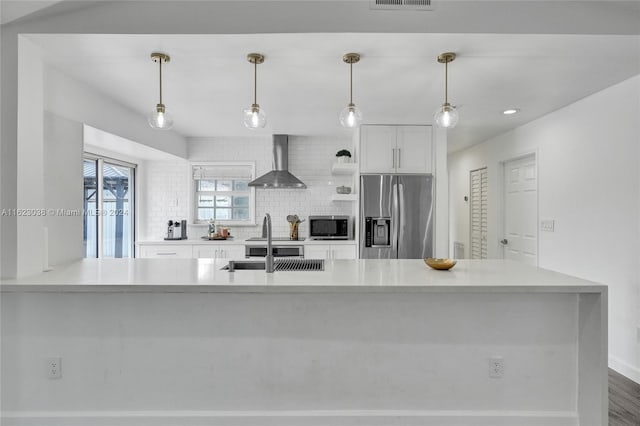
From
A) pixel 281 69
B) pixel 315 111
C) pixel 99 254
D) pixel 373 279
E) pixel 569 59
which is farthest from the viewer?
pixel 99 254

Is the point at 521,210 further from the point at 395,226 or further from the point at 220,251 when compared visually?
the point at 220,251

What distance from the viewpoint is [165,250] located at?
450 cm

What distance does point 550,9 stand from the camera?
6.48ft

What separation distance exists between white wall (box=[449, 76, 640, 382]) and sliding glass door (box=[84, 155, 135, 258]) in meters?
5.16

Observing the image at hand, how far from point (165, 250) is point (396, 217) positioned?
10.1 feet

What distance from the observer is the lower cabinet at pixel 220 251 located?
4.42 m

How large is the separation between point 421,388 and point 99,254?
3943 millimetres

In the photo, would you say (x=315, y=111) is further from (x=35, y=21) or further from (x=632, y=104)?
(x=632, y=104)

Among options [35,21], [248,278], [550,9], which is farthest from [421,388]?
[35,21]

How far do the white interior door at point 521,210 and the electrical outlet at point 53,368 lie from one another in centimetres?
446

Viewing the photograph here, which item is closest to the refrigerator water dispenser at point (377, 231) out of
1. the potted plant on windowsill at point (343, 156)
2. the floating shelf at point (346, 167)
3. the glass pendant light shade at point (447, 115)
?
the floating shelf at point (346, 167)

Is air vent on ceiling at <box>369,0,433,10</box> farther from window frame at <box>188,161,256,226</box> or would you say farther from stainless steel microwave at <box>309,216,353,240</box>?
window frame at <box>188,161,256,226</box>

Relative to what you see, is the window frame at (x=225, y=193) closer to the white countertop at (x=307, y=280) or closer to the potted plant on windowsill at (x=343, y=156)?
the potted plant on windowsill at (x=343, y=156)

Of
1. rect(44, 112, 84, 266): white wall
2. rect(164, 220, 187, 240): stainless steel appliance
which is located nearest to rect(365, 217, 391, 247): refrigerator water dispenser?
rect(164, 220, 187, 240): stainless steel appliance
